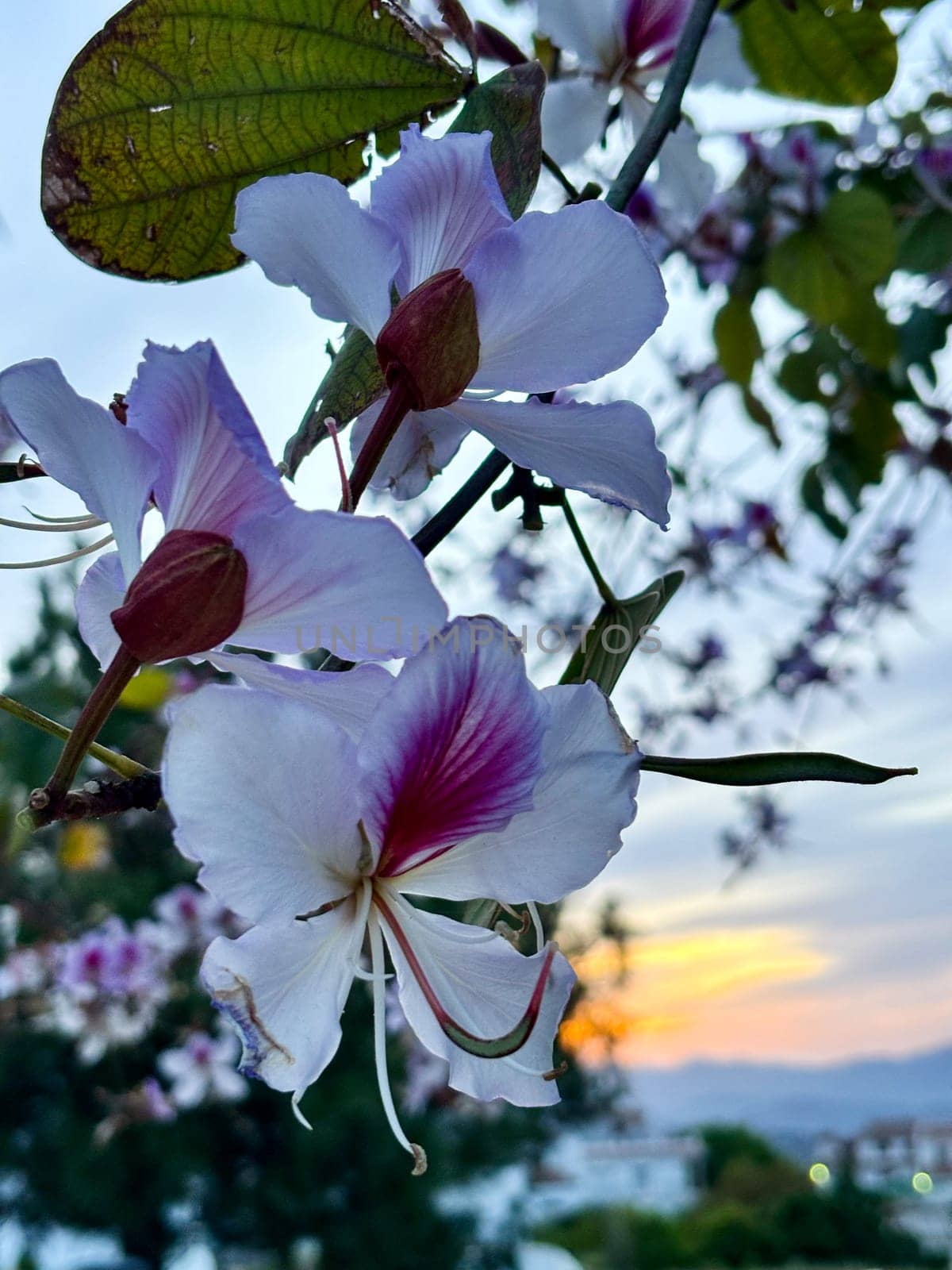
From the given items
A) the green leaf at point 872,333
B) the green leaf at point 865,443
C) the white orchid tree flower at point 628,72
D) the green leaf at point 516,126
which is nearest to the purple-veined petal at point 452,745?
the green leaf at point 516,126

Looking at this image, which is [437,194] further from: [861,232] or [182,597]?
[861,232]

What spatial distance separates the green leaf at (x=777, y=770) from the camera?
0.19 metres

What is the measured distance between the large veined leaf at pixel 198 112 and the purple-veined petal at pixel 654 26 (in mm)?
178

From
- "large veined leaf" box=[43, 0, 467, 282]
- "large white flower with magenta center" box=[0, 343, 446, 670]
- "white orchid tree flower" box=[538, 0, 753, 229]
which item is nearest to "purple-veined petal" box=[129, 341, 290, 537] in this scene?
"large white flower with magenta center" box=[0, 343, 446, 670]

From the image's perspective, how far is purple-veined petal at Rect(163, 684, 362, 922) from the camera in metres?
0.18

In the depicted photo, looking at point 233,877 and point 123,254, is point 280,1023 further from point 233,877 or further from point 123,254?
point 123,254

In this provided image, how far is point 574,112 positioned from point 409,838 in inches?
14.6

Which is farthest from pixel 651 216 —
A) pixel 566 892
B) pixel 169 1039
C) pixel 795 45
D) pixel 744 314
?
pixel 169 1039

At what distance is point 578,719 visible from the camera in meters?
0.21

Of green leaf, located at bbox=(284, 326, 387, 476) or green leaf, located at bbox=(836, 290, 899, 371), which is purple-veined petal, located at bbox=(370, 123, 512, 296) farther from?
green leaf, located at bbox=(836, 290, 899, 371)

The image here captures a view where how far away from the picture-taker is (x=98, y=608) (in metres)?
0.23

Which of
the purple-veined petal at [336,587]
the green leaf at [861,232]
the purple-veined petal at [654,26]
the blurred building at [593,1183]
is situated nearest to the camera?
the purple-veined petal at [336,587]

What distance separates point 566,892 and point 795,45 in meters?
0.50

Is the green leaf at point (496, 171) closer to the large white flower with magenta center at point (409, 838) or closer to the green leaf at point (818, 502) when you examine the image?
the large white flower with magenta center at point (409, 838)
